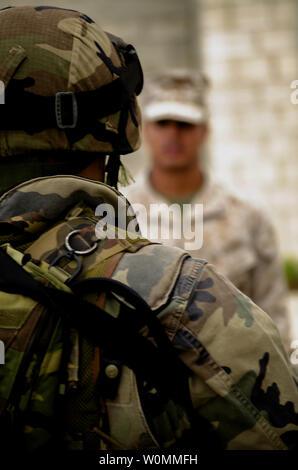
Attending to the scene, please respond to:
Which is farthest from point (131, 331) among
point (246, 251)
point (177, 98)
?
point (177, 98)

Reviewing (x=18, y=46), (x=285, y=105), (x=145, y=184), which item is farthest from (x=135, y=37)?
(x=18, y=46)

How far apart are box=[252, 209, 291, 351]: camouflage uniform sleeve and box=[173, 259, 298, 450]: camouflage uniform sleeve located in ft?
6.19

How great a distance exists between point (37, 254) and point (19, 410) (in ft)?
0.98

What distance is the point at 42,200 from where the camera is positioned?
137cm

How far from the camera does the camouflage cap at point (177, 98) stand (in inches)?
140

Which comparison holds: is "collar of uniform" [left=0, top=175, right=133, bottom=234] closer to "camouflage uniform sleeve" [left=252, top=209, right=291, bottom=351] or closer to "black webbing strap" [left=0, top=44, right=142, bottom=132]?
"black webbing strap" [left=0, top=44, right=142, bottom=132]

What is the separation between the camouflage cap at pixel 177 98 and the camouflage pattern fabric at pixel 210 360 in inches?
91.1

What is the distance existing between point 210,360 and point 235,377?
6cm

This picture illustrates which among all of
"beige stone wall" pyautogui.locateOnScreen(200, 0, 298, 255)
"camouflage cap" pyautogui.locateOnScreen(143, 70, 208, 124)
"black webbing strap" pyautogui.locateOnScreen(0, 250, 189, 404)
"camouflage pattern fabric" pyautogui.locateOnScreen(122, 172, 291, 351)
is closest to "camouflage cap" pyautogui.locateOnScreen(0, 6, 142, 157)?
"black webbing strap" pyautogui.locateOnScreen(0, 250, 189, 404)

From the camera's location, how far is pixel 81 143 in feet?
4.83

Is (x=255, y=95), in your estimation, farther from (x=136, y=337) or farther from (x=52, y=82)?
(x=136, y=337)

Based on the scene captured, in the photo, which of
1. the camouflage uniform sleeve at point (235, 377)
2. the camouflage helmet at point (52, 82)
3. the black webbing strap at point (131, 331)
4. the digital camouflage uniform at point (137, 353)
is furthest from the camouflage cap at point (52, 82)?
the camouflage uniform sleeve at point (235, 377)

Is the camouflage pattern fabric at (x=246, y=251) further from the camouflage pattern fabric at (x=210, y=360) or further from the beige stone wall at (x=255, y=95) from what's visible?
the beige stone wall at (x=255, y=95)
